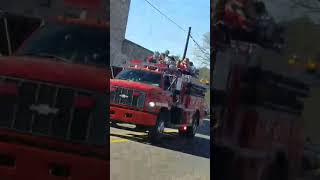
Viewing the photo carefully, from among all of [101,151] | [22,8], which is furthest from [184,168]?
[22,8]

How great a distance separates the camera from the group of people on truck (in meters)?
3.09

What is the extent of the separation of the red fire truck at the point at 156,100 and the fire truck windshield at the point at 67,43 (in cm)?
25

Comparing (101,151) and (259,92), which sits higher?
(259,92)

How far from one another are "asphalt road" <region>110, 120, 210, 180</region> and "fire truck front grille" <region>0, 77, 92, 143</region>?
25 centimetres

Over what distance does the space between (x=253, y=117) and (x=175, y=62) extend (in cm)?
51

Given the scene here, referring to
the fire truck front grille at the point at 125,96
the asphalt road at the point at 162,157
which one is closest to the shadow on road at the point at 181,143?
the asphalt road at the point at 162,157

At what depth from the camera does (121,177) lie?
3.15m

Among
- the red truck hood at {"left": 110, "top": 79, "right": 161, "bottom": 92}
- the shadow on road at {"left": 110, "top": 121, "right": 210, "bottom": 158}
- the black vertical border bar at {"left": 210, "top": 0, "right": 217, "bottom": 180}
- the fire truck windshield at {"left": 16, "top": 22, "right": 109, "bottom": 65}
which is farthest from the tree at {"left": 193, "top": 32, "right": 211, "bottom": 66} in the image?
the fire truck windshield at {"left": 16, "top": 22, "right": 109, "bottom": 65}

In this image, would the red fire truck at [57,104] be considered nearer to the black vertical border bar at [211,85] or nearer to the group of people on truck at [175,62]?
the group of people on truck at [175,62]

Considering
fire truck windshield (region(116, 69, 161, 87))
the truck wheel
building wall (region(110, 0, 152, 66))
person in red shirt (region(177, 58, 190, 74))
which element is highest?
building wall (region(110, 0, 152, 66))

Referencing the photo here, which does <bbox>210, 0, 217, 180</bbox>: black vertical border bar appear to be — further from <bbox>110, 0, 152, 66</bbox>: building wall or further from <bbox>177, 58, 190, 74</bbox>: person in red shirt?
<bbox>110, 0, 152, 66</bbox>: building wall

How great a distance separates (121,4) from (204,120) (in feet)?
2.48

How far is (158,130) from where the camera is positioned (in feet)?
10.3

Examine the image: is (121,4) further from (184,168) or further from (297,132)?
(297,132)
